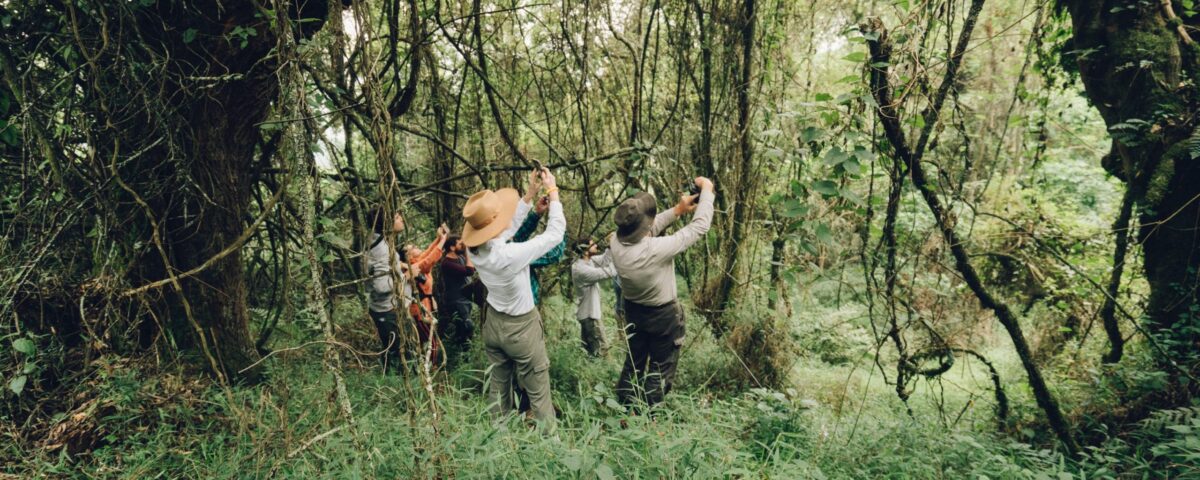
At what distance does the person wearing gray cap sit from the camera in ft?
12.0

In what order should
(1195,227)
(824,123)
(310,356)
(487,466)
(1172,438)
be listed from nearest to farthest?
(487,466), (824,123), (1172,438), (1195,227), (310,356)

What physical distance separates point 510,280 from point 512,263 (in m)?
0.12

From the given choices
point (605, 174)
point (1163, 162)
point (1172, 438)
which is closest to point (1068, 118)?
point (1163, 162)

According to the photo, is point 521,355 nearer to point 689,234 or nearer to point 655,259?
point 655,259

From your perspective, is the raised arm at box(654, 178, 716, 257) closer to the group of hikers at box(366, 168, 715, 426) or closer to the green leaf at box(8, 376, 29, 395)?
the group of hikers at box(366, 168, 715, 426)

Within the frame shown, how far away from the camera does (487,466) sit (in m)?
2.35

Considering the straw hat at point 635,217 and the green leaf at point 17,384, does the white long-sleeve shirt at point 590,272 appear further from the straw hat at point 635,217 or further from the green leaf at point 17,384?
the green leaf at point 17,384

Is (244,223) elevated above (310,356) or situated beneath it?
elevated above

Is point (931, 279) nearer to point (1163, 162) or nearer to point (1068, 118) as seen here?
point (1163, 162)

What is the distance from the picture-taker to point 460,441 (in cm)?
251

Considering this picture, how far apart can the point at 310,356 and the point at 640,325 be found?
9.01 feet

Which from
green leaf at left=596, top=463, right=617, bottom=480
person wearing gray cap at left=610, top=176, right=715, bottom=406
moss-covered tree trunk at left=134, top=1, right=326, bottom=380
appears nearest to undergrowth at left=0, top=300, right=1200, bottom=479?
green leaf at left=596, top=463, right=617, bottom=480

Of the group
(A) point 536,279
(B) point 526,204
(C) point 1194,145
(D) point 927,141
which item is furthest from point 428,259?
(C) point 1194,145

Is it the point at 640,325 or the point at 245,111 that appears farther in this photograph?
the point at 640,325
